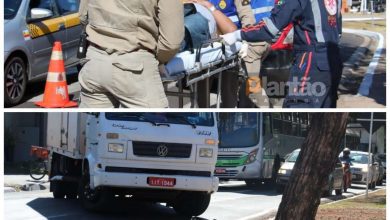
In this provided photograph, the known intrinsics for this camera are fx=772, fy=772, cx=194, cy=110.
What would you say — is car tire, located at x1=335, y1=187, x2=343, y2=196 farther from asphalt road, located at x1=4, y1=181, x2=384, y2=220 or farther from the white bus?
the white bus

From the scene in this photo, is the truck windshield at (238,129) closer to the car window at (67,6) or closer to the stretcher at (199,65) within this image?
the stretcher at (199,65)

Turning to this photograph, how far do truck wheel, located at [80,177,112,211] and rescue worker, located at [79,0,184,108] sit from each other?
33 centimetres

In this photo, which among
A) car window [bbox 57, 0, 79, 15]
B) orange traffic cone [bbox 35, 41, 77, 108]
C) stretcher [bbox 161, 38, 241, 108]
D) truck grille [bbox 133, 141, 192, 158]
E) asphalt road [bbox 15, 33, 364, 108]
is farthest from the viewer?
car window [bbox 57, 0, 79, 15]

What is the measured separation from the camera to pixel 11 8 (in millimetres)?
6188

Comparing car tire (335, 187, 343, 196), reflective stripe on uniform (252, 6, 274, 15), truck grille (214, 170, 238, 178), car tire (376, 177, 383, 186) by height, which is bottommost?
car tire (335, 187, 343, 196)

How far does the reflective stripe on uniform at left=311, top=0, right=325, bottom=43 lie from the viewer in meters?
3.83

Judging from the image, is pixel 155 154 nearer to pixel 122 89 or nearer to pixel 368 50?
pixel 122 89

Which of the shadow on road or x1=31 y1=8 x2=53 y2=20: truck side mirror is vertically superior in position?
x1=31 y1=8 x2=53 y2=20: truck side mirror

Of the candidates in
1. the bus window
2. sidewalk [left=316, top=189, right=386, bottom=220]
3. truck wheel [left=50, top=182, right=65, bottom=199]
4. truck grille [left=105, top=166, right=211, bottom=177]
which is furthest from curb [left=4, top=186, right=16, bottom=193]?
sidewalk [left=316, top=189, right=386, bottom=220]

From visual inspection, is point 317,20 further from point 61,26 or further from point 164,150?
point 61,26

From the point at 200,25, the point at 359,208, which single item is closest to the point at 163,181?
the point at 359,208

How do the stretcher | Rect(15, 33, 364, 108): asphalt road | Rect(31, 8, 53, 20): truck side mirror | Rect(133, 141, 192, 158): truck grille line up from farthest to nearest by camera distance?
1. Rect(31, 8, 53, 20): truck side mirror
2. Rect(15, 33, 364, 108): asphalt road
3. the stretcher
4. Rect(133, 141, 192, 158): truck grille

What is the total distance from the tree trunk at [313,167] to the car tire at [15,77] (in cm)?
332

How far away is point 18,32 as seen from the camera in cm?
608
